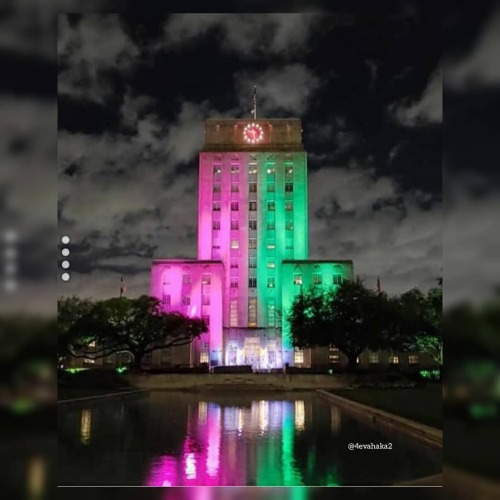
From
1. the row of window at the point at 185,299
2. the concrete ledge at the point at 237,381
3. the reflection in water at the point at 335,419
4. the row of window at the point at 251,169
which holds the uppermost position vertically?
the row of window at the point at 251,169

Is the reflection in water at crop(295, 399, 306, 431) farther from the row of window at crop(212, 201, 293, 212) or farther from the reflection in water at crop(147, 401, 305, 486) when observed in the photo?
the row of window at crop(212, 201, 293, 212)

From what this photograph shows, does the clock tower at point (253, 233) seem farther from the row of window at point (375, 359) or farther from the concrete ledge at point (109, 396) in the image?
the concrete ledge at point (109, 396)

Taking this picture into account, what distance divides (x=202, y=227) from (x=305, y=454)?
1993 centimetres

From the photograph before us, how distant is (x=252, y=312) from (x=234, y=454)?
73.1ft

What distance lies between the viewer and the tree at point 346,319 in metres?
14.4

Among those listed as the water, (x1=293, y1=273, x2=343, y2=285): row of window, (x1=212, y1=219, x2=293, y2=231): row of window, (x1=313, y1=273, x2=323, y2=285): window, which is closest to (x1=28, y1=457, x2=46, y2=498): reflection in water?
the water

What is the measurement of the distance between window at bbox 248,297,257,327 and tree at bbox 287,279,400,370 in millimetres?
6430

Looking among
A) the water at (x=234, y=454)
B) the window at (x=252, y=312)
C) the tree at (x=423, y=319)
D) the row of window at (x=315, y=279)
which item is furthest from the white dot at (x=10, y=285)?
the window at (x=252, y=312)

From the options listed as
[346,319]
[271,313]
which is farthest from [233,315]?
[346,319]

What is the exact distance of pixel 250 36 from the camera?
7.55 meters

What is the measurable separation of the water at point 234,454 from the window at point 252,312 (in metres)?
19.4

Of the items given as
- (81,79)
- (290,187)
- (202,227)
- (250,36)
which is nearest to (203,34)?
(250,36)

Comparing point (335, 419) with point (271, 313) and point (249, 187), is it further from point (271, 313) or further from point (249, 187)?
point (271, 313)

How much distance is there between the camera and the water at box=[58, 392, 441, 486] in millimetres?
6250
